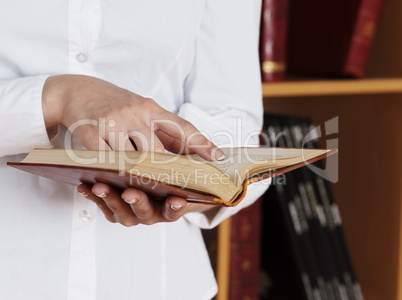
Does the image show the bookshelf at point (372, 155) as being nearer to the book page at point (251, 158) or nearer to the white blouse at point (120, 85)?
the white blouse at point (120, 85)

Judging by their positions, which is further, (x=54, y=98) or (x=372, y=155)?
(x=372, y=155)

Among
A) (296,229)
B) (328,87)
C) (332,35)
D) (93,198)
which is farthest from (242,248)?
(93,198)

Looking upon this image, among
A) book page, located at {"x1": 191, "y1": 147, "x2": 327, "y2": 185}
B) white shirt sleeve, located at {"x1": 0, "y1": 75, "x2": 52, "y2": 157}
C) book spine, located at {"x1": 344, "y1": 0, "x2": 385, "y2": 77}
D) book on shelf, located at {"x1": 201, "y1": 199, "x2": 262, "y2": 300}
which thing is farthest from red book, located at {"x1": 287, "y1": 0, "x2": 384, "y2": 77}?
white shirt sleeve, located at {"x1": 0, "y1": 75, "x2": 52, "y2": 157}

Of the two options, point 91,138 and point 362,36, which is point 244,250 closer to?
point 362,36

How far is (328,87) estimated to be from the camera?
2.95ft

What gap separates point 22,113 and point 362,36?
27.4 inches

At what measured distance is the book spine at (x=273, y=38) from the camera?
2.92 ft

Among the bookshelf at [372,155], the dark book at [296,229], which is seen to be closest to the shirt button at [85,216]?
the bookshelf at [372,155]

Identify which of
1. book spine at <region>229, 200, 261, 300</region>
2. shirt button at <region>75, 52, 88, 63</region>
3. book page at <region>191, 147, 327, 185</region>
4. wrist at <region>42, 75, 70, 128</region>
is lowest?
book spine at <region>229, 200, 261, 300</region>

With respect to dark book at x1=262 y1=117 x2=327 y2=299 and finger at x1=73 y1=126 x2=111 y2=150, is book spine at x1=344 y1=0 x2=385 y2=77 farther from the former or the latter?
finger at x1=73 y1=126 x2=111 y2=150

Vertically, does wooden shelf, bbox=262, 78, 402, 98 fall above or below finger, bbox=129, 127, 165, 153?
below

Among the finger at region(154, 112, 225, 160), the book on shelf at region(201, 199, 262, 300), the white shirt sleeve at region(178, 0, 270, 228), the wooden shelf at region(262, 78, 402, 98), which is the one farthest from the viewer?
the book on shelf at region(201, 199, 262, 300)

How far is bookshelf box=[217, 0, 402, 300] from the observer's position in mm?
923

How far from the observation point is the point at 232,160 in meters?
0.48
